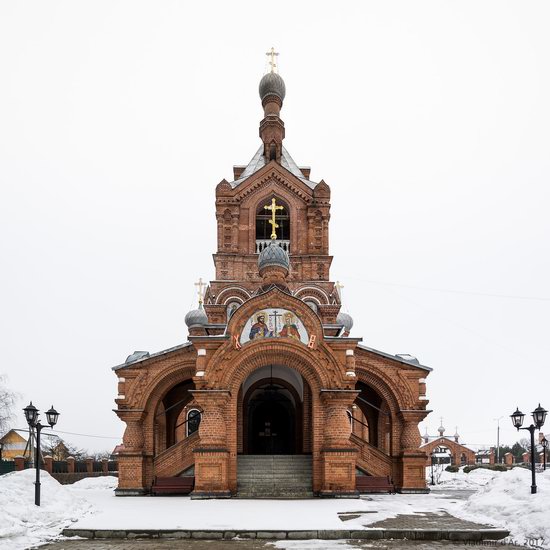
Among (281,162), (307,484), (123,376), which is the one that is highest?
(281,162)

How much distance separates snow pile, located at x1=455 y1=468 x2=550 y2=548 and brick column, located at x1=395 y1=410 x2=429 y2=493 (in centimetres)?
457

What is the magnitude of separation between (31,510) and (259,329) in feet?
23.8

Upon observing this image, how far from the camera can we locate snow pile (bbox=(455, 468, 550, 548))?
394 inches

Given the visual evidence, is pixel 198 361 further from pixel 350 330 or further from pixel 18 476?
pixel 350 330

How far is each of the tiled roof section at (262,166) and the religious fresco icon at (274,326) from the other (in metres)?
10.3

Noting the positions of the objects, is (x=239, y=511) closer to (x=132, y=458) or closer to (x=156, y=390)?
(x=132, y=458)

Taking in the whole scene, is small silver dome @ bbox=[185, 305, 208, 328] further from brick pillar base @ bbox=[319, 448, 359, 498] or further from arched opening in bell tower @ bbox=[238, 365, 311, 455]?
brick pillar base @ bbox=[319, 448, 359, 498]

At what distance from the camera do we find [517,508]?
11750 millimetres

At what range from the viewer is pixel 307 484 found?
54.4 ft

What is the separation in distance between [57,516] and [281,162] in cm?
1859

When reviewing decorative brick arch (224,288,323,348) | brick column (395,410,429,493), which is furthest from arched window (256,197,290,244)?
brick column (395,410,429,493)

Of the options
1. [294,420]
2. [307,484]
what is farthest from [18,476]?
[294,420]

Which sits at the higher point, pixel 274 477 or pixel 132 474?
pixel 274 477

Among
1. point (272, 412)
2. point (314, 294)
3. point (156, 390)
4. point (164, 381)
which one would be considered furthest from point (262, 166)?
point (156, 390)
